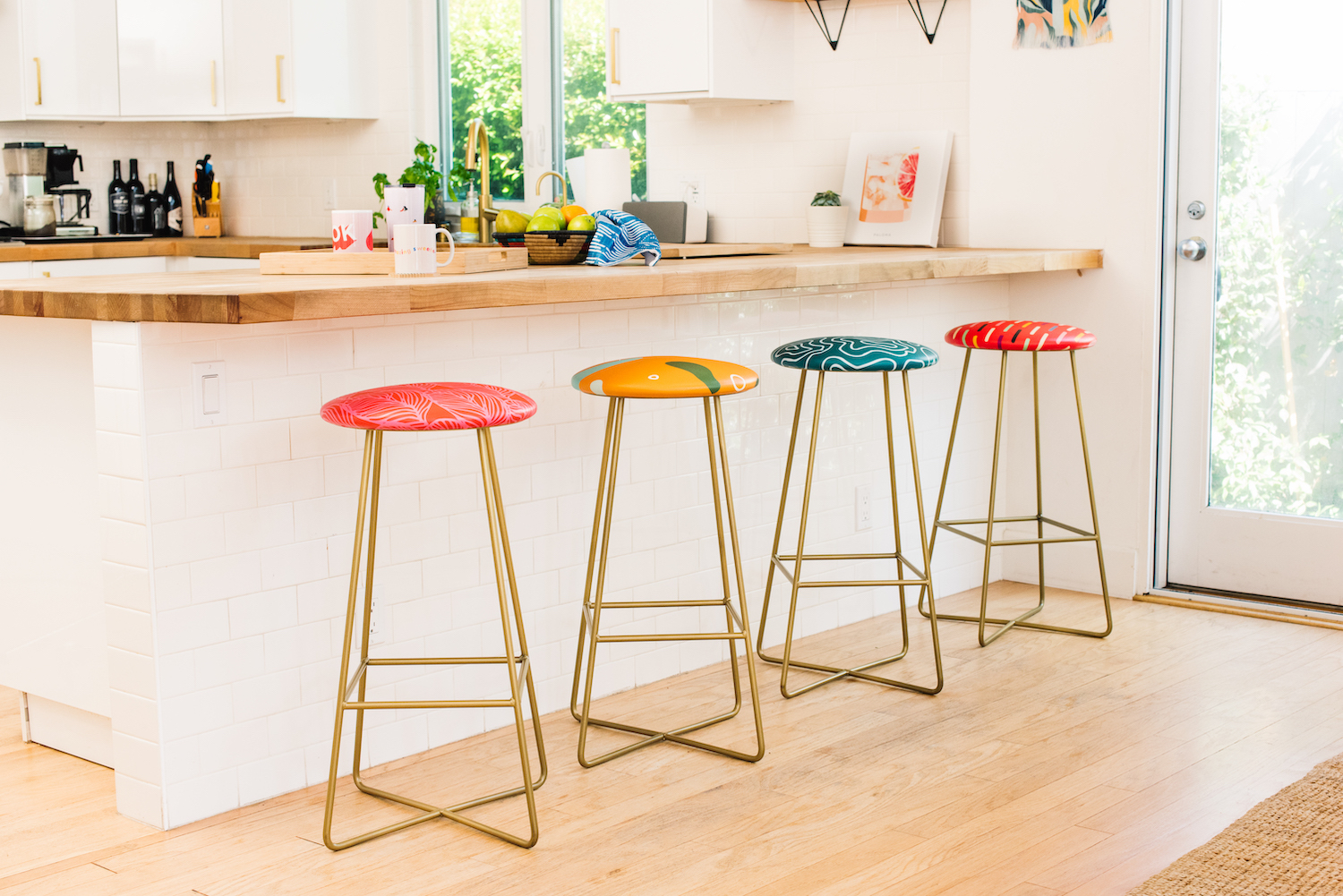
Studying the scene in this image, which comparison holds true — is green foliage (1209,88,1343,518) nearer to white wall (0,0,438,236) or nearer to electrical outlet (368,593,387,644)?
electrical outlet (368,593,387,644)

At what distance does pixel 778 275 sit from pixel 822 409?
0.69 m

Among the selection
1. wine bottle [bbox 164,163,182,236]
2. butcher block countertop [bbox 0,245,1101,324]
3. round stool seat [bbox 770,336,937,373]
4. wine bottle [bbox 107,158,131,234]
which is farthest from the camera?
wine bottle [bbox 164,163,182,236]

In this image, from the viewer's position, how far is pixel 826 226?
440 centimetres

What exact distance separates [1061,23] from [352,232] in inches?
89.2

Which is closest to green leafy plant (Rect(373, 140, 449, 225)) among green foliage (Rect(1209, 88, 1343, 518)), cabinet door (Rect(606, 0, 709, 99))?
cabinet door (Rect(606, 0, 709, 99))

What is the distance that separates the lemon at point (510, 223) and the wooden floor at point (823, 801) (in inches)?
48.0

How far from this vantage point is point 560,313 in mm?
3115

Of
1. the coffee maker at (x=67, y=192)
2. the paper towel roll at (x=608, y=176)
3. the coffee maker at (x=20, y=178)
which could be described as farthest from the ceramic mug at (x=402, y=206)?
the coffee maker at (x=20, y=178)

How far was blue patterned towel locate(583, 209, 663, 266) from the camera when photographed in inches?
130

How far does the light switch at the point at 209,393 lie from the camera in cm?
250

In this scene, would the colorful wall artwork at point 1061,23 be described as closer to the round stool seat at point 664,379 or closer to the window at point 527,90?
the window at point 527,90

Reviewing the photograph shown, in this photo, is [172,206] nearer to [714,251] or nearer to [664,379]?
[714,251]

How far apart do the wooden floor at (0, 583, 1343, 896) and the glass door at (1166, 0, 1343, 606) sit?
574 mm

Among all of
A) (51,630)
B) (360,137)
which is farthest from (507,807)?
(360,137)
